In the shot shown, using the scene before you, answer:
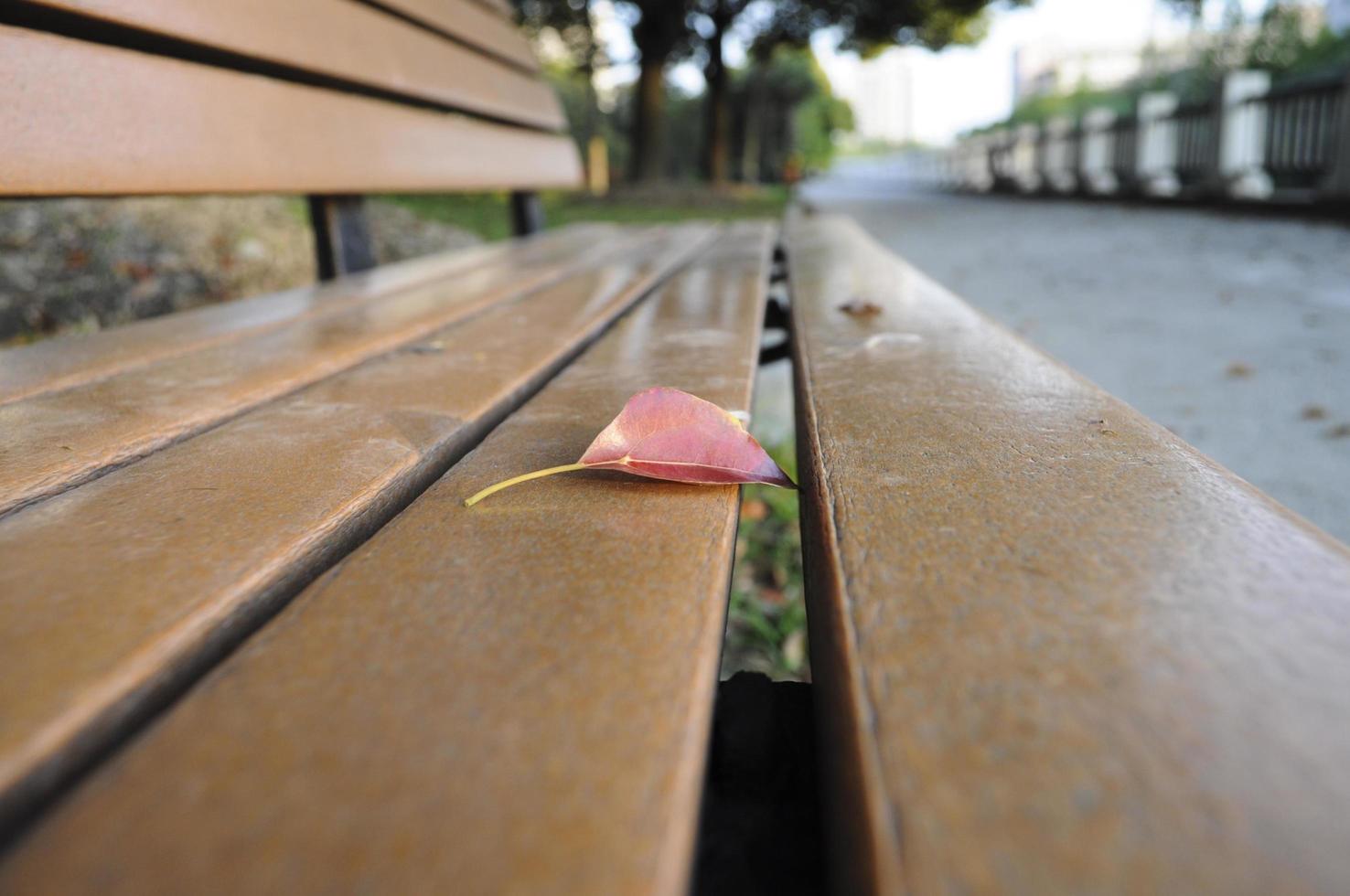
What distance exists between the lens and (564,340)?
1.06 m

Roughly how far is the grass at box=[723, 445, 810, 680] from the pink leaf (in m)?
0.84

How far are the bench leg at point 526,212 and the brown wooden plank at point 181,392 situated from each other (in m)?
1.82

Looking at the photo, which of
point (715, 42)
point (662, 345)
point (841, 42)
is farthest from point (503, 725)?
point (841, 42)

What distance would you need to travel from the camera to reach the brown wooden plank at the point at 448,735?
26cm

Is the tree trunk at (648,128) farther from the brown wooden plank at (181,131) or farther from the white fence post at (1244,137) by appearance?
the brown wooden plank at (181,131)

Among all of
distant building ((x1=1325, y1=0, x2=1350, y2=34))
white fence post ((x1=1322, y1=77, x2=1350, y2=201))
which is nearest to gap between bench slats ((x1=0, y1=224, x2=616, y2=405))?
white fence post ((x1=1322, y1=77, x2=1350, y2=201))

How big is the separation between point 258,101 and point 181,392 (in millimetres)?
801

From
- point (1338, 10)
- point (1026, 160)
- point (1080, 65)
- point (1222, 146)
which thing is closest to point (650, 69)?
point (1026, 160)

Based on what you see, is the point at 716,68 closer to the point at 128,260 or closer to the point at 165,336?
the point at 128,260

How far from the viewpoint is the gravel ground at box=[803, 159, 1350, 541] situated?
2.21 m

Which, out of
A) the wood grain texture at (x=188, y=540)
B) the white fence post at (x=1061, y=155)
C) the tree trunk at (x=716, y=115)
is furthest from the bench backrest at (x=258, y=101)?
the tree trunk at (x=716, y=115)

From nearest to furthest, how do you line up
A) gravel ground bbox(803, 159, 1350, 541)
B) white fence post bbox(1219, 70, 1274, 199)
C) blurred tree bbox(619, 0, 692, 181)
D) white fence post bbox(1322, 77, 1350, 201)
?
1. gravel ground bbox(803, 159, 1350, 541)
2. white fence post bbox(1322, 77, 1350, 201)
3. white fence post bbox(1219, 70, 1274, 199)
4. blurred tree bbox(619, 0, 692, 181)

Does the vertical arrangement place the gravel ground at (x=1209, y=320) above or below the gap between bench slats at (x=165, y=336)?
below

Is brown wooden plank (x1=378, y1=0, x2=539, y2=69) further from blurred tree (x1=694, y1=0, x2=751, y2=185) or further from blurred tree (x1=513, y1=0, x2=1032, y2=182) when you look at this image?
blurred tree (x1=694, y1=0, x2=751, y2=185)
